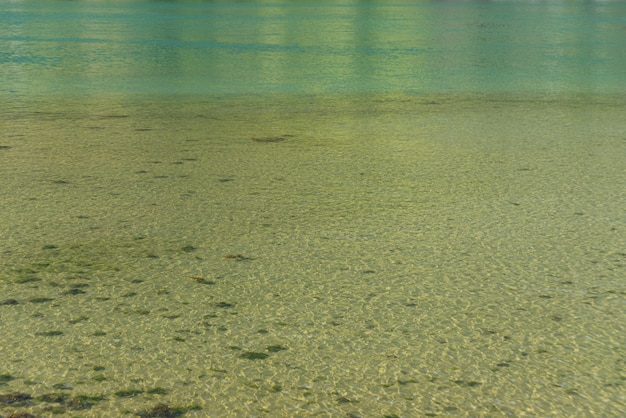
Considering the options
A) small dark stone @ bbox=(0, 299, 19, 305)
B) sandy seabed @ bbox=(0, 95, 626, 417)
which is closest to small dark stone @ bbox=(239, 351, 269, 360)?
sandy seabed @ bbox=(0, 95, 626, 417)

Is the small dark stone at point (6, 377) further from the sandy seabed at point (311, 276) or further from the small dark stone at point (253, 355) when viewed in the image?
the small dark stone at point (253, 355)

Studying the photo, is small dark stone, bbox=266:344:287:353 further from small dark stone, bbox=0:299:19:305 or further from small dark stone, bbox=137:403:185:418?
small dark stone, bbox=0:299:19:305

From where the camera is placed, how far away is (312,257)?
5.16ft

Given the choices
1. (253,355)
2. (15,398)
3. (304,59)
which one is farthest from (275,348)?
(304,59)

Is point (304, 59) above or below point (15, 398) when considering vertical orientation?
below

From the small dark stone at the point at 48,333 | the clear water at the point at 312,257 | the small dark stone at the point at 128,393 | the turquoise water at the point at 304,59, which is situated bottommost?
the turquoise water at the point at 304,59

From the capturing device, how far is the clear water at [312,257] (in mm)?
1078

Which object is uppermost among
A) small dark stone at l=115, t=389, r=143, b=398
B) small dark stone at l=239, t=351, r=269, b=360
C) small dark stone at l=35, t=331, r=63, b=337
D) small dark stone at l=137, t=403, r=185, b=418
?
small dark stone at l=137, t=403, r=185, b=418

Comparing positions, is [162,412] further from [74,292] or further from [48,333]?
[74,292]

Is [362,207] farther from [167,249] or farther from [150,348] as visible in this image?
[150,348]

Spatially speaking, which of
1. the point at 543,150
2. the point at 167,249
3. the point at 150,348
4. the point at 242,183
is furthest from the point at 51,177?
the point at 543,150

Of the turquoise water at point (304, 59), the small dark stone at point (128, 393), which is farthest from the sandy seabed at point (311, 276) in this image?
the turquoise water at point (304, 59)

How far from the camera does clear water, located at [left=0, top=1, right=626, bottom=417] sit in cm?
108

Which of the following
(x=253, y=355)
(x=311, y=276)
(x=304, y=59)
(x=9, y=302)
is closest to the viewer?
(x=253, y=355)
